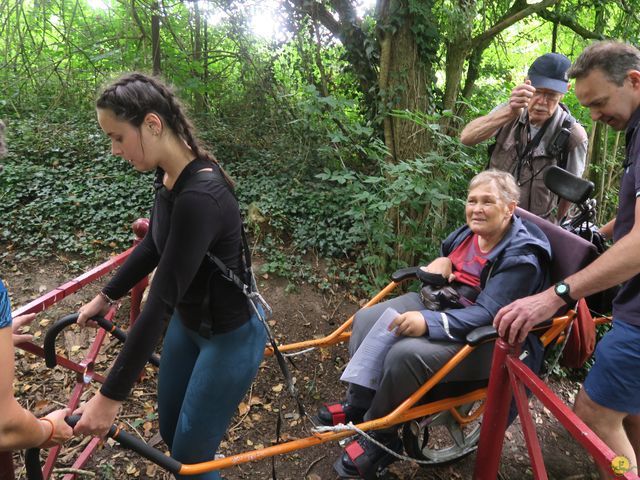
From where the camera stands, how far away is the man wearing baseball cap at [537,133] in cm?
289

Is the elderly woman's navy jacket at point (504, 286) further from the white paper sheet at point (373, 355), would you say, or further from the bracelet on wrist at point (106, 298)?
the bracelet on wrist at point (106, 298)

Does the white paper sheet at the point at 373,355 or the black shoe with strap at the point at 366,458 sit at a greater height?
the white paper sheet at the point at 373,355

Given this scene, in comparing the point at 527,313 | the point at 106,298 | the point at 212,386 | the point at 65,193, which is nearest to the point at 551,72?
the point at 527,313

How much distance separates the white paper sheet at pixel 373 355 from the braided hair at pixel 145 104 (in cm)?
119

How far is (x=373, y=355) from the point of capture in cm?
243

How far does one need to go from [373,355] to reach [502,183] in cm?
127

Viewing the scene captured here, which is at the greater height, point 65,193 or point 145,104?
point 145,104

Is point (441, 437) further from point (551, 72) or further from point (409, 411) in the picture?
point (551, 72)

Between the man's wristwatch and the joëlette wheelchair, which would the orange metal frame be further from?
the man's wristwatch

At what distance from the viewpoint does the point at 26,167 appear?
5375mm

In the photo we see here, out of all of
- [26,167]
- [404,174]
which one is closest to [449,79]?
[404,174]

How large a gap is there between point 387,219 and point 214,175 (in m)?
2.77

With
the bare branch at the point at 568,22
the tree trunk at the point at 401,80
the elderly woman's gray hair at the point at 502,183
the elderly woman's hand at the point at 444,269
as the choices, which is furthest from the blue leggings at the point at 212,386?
the bare branch at the point at 568,22

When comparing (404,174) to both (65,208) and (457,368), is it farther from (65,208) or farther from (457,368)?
(65,208)
